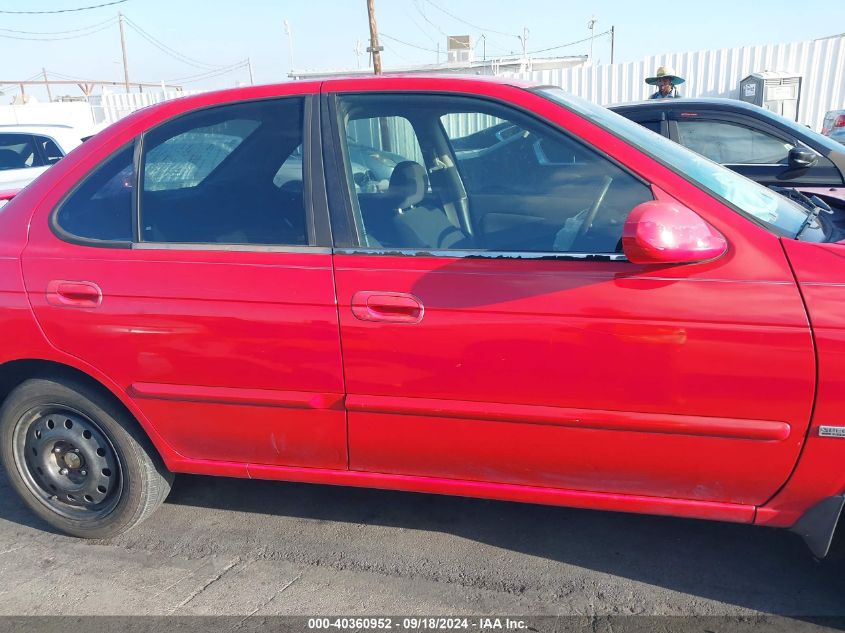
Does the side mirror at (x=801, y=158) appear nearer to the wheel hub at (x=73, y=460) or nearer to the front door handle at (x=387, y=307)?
the front door handle at (x=387, y=307)

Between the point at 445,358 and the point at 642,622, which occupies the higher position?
the point at 445,358

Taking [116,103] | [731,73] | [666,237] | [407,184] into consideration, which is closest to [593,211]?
[666,237]

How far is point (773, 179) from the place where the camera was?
4879 mm

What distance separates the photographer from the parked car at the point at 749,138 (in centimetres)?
474

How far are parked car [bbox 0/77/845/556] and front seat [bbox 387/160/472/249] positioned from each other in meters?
0.01

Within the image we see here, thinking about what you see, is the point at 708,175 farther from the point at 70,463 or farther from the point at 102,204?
the point at 70,463

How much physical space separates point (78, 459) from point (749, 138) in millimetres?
4769

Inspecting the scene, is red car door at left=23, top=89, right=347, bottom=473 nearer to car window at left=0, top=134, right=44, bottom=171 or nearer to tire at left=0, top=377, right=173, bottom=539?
tire at left=0, top=377, right=173, bottom=539

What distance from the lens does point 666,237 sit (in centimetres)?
201

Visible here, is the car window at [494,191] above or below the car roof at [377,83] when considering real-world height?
below

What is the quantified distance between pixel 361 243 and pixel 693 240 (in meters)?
1.08

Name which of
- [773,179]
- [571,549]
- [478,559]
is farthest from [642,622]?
[773,179]

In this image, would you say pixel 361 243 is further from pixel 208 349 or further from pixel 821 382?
pixel 821 382

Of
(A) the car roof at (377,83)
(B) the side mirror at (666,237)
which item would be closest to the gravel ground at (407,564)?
(B) the side mirror at (666,237)
